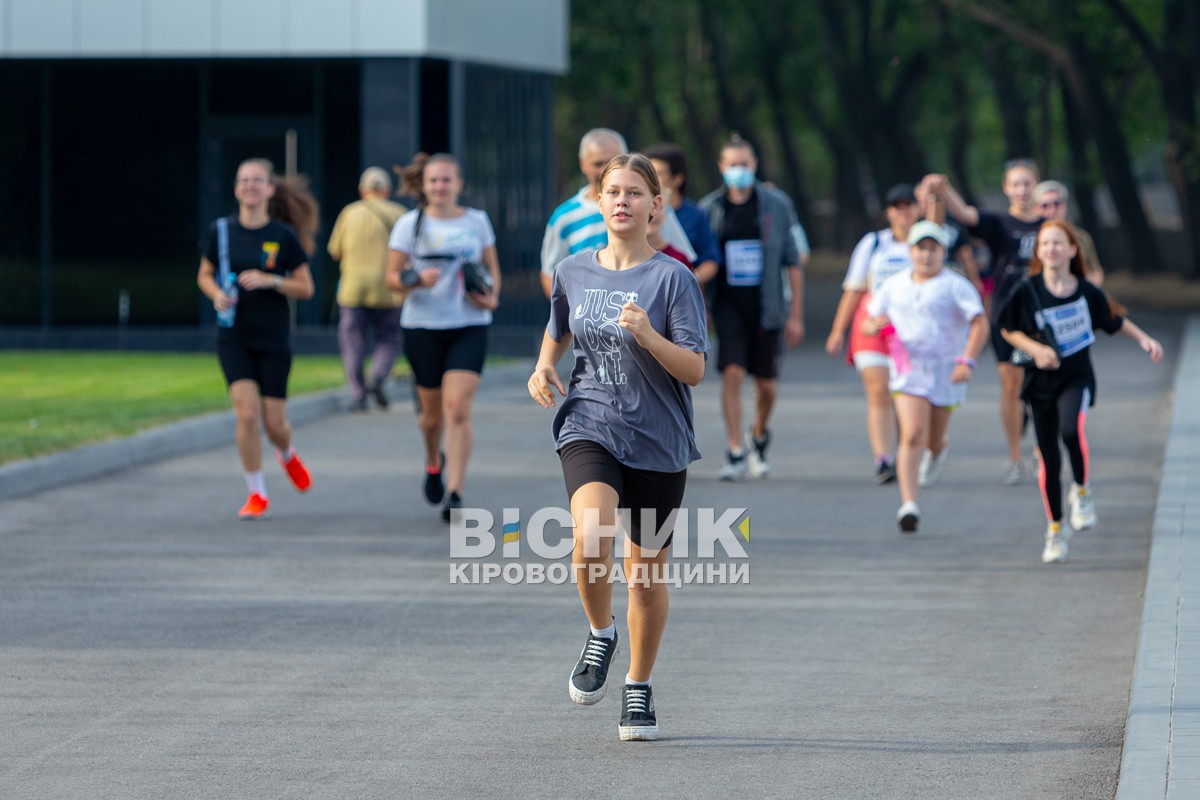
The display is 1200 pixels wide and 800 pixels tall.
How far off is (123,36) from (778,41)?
93.8ft

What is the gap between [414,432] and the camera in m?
15.5

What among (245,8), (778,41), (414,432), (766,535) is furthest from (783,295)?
(778,41)

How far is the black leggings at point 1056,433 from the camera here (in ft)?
31.5

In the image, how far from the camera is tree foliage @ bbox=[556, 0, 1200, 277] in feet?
123

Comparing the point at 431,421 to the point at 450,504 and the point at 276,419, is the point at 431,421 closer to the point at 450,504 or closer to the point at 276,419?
the point at 450,504

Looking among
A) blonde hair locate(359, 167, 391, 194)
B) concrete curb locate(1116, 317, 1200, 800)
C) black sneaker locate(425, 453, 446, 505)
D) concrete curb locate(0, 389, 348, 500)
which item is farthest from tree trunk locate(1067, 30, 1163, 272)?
black sneaker locate(425, 453, 446, 505)

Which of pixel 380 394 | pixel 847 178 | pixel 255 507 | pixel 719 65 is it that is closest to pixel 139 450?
pixel 255 507

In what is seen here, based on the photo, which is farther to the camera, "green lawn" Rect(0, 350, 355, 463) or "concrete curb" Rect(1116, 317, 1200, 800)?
"green lawn" Rect(0, 350, 355, 463)

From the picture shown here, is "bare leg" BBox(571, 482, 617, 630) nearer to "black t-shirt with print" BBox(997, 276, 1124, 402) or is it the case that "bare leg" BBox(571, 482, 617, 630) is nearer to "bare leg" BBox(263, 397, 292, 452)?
"black t-shirt with print" BBox(997, 276, 1124, 402)

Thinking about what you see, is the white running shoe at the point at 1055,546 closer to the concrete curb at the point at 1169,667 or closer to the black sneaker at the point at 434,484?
the concrete curb at the point at 1169,667

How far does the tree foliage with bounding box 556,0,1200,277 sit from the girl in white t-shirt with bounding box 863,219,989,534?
943 inches

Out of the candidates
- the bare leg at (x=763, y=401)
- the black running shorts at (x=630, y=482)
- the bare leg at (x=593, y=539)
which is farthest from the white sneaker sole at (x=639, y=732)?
the bare leg at (x=763, y=401)

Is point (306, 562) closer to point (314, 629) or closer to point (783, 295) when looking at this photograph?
point (314, 629)

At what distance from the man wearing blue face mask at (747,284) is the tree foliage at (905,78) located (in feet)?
73.0
